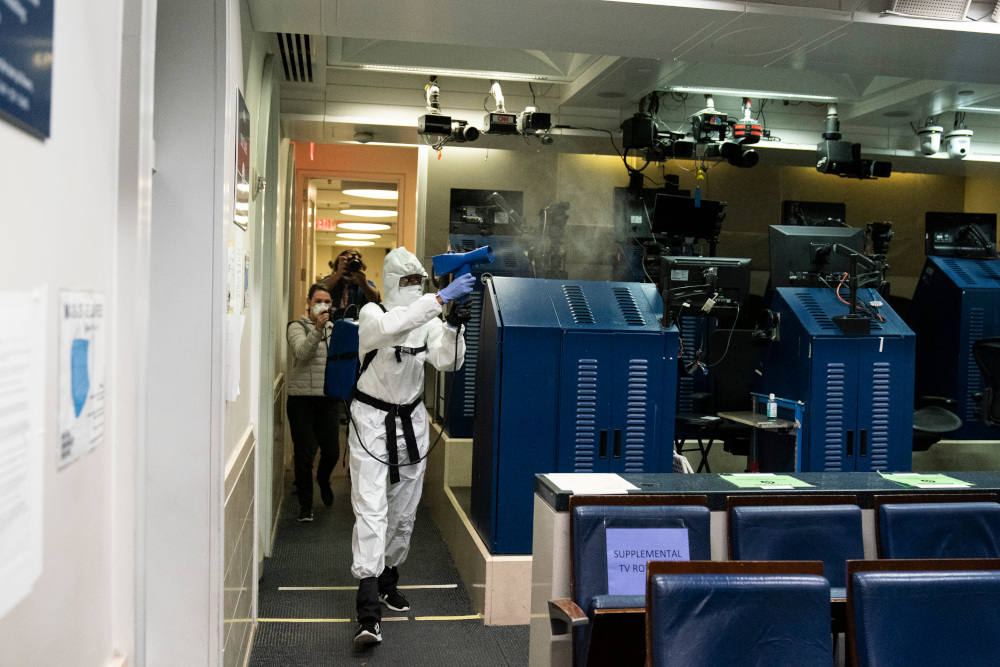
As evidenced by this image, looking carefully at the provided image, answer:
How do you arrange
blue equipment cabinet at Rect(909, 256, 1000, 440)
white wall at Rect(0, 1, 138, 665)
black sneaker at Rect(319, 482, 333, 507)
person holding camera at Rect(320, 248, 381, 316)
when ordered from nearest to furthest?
white wall at Rect(0, 1, 138, 665), person holding camera at Rect(320, 248, 381, 316), black sneaker at Rect(319, 482, 333, 507), blue equipment cabinet at Rect(909, 256, 1000, 440)

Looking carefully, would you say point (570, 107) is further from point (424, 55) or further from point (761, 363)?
point (761, 363)

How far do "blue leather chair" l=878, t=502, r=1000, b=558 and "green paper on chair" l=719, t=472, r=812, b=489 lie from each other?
30cm

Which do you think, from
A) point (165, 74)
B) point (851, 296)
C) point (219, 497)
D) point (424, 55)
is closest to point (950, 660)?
point (219, 497)

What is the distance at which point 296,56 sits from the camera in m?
4.97

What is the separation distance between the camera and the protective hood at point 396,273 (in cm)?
415

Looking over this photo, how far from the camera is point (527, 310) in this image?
4227 millimetres

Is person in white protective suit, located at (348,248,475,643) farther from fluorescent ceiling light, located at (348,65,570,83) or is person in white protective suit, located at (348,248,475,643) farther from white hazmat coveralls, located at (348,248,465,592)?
fluorescent ceiling light, located at (348,65,570,83)

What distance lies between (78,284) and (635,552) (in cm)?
174

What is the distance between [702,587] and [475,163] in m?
5.99

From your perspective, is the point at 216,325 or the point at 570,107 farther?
the point at 570,107

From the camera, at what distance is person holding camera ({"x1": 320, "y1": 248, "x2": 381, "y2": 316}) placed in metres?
6.05

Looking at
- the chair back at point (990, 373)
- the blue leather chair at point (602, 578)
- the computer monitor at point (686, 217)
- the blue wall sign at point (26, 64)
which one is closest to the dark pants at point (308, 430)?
the computer monitor at point (686, 217)

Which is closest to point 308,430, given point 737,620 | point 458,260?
point 458,260

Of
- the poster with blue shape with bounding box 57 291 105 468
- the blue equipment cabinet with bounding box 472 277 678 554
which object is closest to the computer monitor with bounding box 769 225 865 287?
the blue equipment cabinet with bounding box 472 277 678 554
